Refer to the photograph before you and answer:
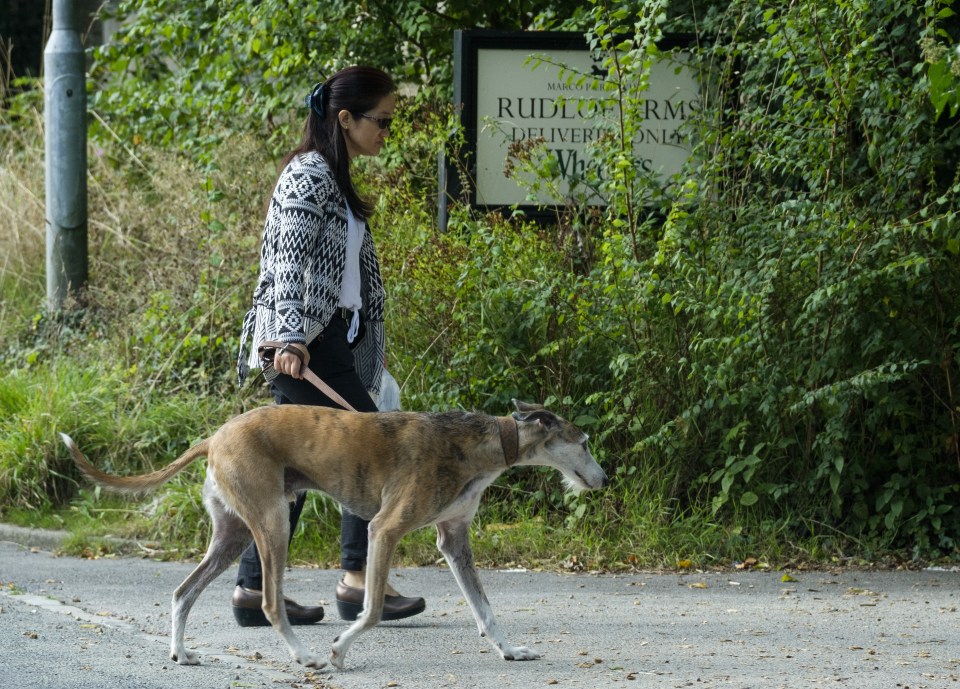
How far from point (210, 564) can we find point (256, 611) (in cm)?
58

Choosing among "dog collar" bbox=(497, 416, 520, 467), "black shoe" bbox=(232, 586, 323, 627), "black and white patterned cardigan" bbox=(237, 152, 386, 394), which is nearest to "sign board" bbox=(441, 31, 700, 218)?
"black and white patterned cardigan" bbox=(237, 152, 386, 394)

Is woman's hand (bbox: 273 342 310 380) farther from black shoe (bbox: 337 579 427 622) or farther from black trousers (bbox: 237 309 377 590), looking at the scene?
black shoe (bbox: 337 579 427 622)

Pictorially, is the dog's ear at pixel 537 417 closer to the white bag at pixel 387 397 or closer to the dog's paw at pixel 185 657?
the white bag at pixel 387 397

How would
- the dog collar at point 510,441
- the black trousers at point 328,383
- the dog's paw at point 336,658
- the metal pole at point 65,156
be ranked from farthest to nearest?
the metal pole at point 65,156 < the black trousers at point 328,383 < the dog collar at point 510,441 < the dog's paw at point 336,658

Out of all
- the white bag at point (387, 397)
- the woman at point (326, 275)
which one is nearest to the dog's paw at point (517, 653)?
the woman at point (326, 275)

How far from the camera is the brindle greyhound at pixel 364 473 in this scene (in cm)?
526

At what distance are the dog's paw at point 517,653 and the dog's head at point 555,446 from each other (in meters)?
0.71

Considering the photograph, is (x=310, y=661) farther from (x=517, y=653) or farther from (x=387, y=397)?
(x=387, y=397)

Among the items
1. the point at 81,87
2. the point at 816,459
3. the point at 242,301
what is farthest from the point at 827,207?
the point at 81,87

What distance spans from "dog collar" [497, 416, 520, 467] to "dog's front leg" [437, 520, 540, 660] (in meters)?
0.37

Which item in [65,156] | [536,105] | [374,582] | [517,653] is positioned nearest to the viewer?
[374,582]

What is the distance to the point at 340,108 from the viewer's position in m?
5.83

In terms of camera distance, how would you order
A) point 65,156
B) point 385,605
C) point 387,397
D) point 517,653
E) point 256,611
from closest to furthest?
1. point 517,653
2. point 256,611
3. point 385,605
4. point 387,397
5. point 65,156

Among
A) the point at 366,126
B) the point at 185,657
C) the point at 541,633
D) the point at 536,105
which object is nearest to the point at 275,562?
the point at 185,657
